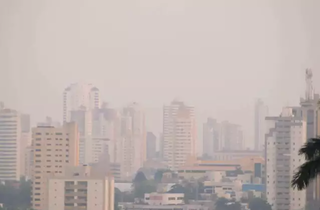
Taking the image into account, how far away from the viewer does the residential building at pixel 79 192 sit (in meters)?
21.7

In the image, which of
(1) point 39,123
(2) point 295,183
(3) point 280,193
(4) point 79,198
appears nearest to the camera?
(2) point 295,183

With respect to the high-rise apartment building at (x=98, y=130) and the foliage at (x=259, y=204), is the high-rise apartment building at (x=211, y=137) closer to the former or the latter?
the high-rise apartment building at (x=98, y=130)

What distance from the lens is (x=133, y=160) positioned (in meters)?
33.3

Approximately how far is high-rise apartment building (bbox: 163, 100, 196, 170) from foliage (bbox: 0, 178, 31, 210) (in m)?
7.60

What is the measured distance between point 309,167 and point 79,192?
15092mm

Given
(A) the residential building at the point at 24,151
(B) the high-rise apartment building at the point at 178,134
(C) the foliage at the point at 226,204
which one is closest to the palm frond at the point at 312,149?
(C) the foliage at the point at 226,204

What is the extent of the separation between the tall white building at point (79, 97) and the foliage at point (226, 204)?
26.1 feet

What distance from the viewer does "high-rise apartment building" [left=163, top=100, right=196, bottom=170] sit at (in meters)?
33.9

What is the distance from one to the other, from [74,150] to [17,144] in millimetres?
5866

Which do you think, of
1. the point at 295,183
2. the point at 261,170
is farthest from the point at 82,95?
the point at 295,183

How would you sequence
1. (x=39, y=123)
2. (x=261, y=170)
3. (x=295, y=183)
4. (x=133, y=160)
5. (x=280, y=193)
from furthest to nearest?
(x=133, y=160), (x=39, y=123), (x=261, y=170), (x=280, y=193), (x=295, y=183)

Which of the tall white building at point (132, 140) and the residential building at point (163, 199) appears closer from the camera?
the residential building at point (163, 199)

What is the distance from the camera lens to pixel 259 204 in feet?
82.5

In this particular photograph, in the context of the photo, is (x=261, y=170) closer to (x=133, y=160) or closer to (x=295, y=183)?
(x=133, y=160)
